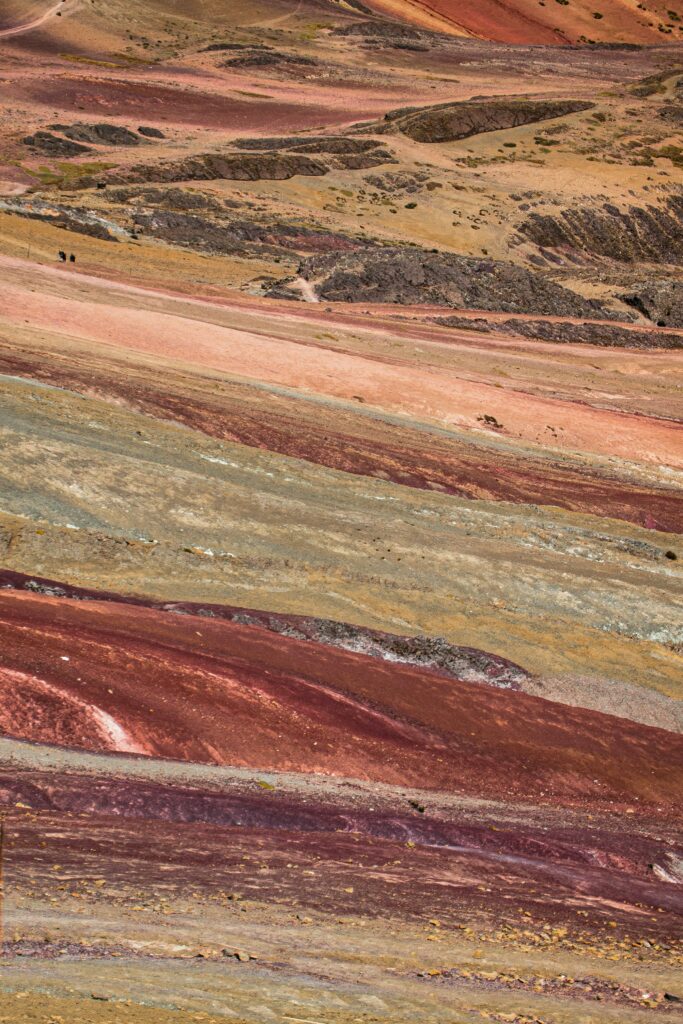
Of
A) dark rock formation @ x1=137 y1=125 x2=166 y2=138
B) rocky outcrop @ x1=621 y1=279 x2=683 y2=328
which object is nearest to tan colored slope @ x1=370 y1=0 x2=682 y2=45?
dark rock formation @ x1=137 y1=125 x2=166 y2=138

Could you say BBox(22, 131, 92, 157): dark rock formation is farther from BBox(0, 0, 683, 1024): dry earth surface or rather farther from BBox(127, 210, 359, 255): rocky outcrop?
BBox(127, 210, 359, 255): rocky outcrop

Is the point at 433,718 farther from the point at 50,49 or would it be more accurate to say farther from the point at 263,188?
the point at 50,49

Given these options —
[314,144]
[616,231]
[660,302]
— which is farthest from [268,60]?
[660,302]

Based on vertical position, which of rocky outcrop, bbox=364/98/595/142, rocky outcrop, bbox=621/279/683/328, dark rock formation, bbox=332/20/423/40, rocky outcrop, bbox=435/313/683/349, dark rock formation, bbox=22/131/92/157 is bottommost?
rocky outcrop, bbox=435/313/683/349

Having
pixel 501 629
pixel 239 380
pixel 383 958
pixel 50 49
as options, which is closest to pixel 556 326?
pixel 239 380

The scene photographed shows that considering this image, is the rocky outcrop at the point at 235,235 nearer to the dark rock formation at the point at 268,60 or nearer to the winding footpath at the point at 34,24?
the dark rock formation at the point at 268,60

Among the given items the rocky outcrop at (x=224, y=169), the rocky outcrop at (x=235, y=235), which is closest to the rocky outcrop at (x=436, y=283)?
the rocky outcrop at (x=235, y=235)
